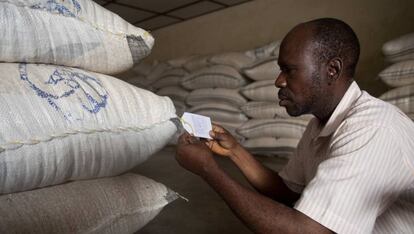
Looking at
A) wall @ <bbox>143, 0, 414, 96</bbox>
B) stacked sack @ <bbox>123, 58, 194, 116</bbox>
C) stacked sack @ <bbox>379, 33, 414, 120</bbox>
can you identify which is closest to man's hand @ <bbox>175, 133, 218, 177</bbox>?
stacked sack @ <bbox>379, 33, 414, 120</bbox>

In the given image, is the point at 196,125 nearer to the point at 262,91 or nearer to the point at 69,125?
the point at 69,125

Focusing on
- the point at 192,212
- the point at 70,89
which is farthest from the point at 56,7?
the point at 192,212

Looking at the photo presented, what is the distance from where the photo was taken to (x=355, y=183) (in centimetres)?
72

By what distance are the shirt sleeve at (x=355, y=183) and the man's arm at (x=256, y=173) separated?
0.41m

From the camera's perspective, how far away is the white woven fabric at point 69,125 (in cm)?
66

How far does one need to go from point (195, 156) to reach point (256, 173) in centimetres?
37

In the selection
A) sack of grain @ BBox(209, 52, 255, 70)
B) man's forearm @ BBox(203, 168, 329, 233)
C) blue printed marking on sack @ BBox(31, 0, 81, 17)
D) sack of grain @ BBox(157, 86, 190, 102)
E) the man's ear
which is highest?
blue printed marking on sack @ BBox(31, 0, 81, 17)

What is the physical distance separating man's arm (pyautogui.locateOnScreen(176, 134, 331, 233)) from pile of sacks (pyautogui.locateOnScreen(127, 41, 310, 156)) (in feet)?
4.71

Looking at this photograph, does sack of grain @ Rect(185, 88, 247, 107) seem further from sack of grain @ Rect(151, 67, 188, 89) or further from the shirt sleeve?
the shirt sleeve

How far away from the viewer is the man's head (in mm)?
860

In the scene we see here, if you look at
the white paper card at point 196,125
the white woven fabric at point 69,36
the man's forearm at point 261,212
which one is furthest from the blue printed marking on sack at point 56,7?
the man's forearm at point 261,212

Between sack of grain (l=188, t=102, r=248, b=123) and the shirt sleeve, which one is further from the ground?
the shirt sleeve

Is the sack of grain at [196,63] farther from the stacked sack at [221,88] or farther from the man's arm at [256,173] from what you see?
the man's arm at [256,173]

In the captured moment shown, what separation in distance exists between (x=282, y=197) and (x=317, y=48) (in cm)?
53
